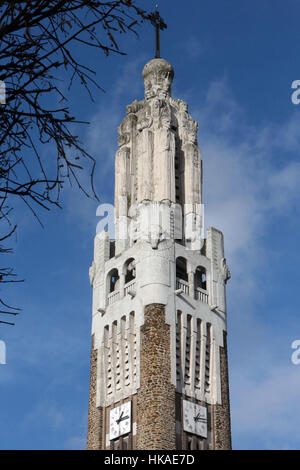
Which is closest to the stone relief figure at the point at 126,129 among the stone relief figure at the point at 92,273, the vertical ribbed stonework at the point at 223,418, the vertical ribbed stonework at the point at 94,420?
the stone relief figure at the point at 92,273

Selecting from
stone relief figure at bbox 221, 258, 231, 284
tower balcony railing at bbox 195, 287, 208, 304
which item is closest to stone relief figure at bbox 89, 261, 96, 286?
tower balcony railing at bbox 195, 287, 208, 304

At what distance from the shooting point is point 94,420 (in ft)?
146

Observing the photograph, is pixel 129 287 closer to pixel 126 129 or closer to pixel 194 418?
pixel 194 418

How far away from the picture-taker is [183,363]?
43.5 metres

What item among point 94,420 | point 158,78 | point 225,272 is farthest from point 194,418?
point 158,78

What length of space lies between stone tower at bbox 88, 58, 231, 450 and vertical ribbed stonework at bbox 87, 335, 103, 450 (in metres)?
0.06

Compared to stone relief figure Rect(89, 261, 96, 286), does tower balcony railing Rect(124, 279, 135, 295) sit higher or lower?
lower

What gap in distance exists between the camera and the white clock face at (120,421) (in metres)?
42.0

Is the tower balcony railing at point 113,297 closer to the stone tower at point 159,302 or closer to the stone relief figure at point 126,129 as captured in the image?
the stone tower at point 159,302

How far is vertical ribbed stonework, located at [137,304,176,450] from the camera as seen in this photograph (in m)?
40.0

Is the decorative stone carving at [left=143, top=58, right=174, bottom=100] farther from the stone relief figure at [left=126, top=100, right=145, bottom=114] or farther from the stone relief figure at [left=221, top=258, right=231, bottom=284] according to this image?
the stone relief figure at [left=221, top=258, right=231, bottom=284]

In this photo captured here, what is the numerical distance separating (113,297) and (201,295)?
5042 millimetres
